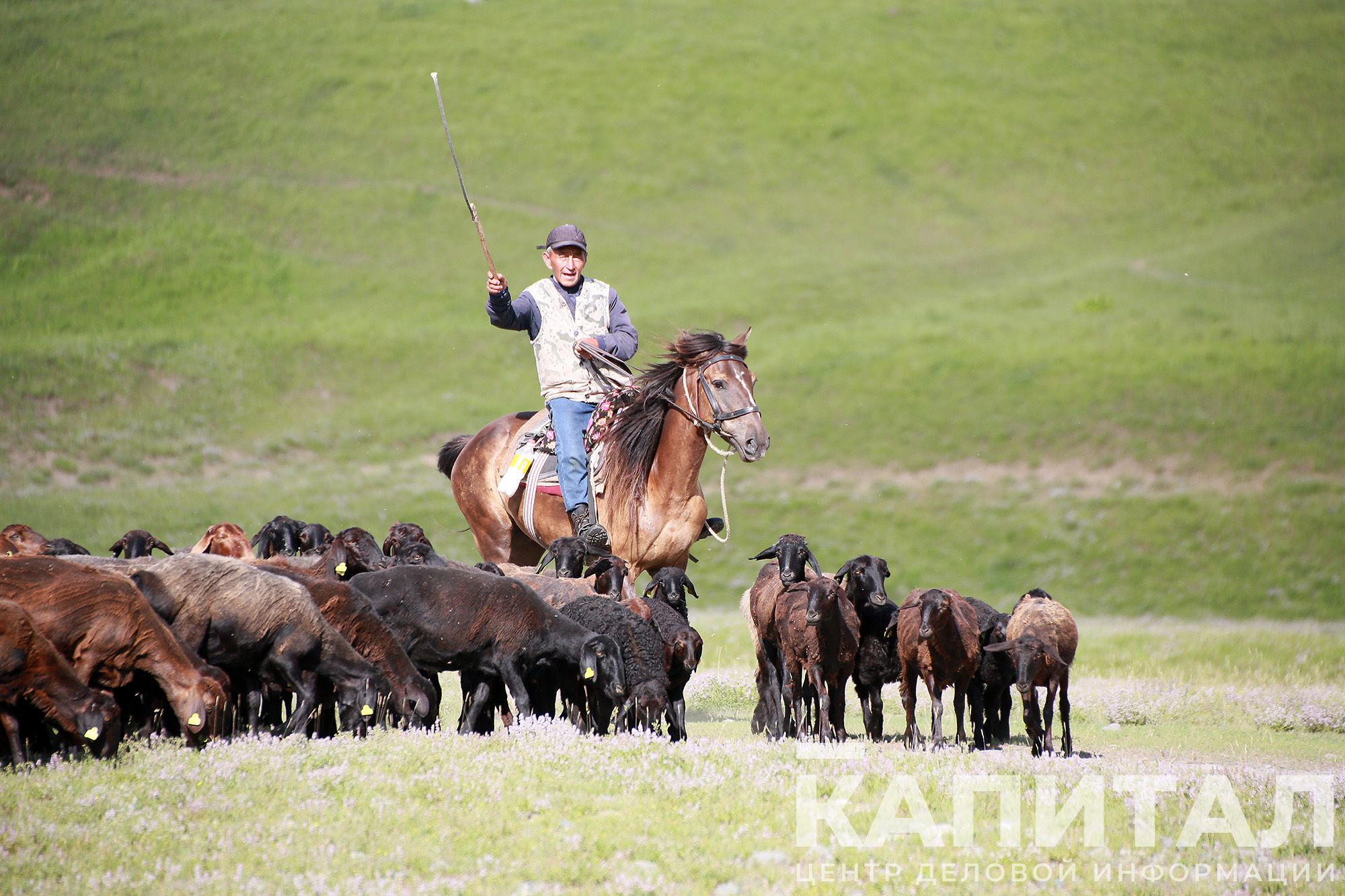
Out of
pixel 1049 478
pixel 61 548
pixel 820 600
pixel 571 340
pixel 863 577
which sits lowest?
pixel 820 600

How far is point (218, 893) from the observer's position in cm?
666

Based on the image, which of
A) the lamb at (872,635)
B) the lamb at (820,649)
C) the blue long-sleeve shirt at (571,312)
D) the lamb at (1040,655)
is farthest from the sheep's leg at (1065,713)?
the blue long-sleeve shirt at (571,312)

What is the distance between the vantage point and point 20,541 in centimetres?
1357

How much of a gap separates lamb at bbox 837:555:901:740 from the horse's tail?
206 inches

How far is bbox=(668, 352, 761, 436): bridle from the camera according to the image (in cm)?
1192

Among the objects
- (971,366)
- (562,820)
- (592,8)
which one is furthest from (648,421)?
(592,8)

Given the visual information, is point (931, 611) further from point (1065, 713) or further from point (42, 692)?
point (42, 692)

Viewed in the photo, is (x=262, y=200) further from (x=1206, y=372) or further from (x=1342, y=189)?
(x=1342, y=189)

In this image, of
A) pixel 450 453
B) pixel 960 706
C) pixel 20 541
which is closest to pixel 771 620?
pixel 960 706

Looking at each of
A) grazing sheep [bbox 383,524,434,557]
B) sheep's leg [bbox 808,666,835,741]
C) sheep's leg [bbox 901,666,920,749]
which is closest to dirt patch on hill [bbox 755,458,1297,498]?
grazing sheep [bbox 383,524,434,557]

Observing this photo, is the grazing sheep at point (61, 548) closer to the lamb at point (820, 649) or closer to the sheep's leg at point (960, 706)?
the lamb at point (820, 649)

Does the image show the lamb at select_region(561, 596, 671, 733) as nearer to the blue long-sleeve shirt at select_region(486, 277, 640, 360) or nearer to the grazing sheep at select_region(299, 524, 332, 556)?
the blue long-sleeve shirt at select_region(486, 277, 640, 360)

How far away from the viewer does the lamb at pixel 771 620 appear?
12.2 m

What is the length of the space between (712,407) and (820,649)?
2293mm
